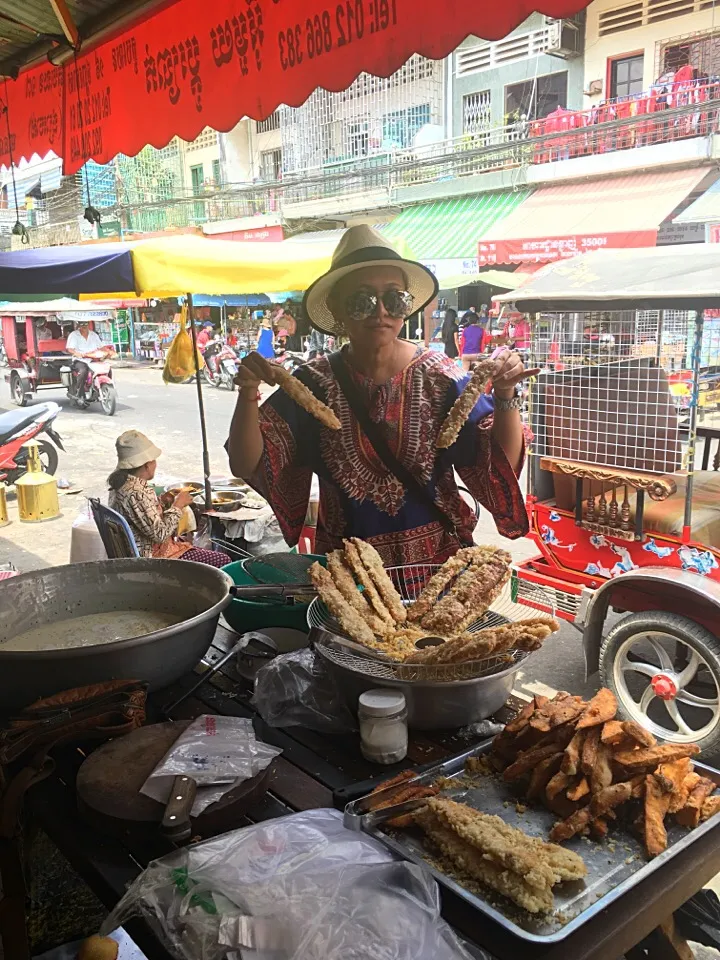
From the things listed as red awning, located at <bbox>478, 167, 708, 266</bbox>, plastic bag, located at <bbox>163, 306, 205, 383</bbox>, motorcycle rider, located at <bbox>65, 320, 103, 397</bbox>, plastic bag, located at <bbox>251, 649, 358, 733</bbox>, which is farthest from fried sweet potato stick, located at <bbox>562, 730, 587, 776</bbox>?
motorcycle rider, located at <bbox>65, 320, 103, 397</bbox>

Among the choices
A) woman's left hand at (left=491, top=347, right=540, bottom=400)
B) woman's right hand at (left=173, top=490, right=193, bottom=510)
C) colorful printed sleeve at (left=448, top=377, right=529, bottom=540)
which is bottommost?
woman's right hand at (left=173, top=490, right=193, bottom=510)

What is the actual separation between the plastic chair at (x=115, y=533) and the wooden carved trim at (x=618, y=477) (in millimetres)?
2286

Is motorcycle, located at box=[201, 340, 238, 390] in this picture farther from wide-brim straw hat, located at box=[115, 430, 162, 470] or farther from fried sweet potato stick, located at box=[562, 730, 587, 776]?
fried sweet potato stick, located at box=[562, 730, 587, 776]

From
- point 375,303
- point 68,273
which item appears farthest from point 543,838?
point 68,273

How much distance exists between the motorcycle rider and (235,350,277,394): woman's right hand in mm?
13667

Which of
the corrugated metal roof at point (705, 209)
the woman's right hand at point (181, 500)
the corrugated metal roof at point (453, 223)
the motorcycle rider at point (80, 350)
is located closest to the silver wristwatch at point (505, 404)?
the woman's right hand at point (181, 500)

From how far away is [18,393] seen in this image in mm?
15898

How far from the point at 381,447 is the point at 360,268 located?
1.92 feet

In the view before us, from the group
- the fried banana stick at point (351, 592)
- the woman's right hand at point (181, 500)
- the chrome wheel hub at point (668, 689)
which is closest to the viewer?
the fried banana stick at point (351, 592)

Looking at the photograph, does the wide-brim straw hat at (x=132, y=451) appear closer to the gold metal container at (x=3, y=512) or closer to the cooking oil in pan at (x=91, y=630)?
the cooking oil in pan at (x=91, y=630)

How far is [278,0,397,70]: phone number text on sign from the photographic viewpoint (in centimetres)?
204

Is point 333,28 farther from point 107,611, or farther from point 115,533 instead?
point 115,533

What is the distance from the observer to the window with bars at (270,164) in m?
19.4

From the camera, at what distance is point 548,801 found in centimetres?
132
